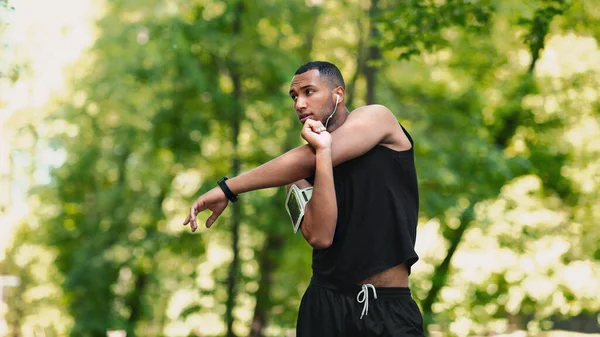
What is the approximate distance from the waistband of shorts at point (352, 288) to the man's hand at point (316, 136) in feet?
1.82

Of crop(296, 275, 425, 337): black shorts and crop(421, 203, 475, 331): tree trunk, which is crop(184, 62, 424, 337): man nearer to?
crop(296, 275, 425, 337): black shorts

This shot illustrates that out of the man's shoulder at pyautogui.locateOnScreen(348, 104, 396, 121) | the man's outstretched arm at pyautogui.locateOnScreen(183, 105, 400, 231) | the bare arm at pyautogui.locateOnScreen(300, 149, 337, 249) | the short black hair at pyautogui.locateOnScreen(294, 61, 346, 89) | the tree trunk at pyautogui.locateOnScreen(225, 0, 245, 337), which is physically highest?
the tree trunk at pyautogui.locateOnScreen(225, 0, 245, 337)

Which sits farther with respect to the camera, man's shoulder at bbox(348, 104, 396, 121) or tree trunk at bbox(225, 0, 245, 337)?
tree trunk at bbox(225, 0, 245, 337)

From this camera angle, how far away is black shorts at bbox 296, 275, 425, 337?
296cm

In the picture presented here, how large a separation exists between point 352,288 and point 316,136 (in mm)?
605

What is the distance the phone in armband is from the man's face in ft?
0.82

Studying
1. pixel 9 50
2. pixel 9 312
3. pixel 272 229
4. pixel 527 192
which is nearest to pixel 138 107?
pixel 272 229

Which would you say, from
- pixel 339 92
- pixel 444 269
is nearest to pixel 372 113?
pixel 339 92

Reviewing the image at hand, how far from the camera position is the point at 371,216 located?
292 centimetres

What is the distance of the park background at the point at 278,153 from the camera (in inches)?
551

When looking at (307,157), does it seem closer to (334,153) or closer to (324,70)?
(334,153)

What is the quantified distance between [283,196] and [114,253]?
371 cm

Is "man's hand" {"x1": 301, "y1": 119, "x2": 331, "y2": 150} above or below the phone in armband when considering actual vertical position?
above

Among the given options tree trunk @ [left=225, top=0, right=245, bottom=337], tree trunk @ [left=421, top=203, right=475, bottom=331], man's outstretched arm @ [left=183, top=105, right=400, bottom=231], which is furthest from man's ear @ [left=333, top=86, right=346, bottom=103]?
tree trunk @ [left=225, top=0, right=245, bottom=337]
